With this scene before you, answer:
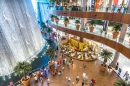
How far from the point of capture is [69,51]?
877 inches

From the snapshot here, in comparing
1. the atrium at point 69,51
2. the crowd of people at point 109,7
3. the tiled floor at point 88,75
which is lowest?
the tiled floor at point 88,75

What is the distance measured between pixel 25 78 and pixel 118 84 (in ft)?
35.0

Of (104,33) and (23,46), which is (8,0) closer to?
(23,46)

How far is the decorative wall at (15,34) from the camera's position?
56.5 ft

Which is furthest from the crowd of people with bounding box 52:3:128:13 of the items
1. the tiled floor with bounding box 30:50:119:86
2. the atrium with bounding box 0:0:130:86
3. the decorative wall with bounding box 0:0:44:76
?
the tiled floor with bounding box 30:50:119:86

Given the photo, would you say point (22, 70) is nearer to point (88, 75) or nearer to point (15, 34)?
point (88, 75)

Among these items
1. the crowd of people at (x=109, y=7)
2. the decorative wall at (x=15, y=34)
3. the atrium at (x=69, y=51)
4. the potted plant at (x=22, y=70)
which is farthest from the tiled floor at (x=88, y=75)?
the crowd of people at (x=109, y=7)

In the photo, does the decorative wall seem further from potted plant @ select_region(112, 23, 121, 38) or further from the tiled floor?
potted plant @ select_region(112, 23, 121, 38)

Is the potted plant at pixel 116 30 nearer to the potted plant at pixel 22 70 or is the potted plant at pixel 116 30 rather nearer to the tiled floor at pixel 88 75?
the tiled floor at pixel 88 75

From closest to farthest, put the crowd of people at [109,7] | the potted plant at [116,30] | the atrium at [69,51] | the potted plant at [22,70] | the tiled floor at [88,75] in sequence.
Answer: the potted plant at [22,70]
the crowd of people at [109,7]
the atrium at [69,51]
the tiled floor at [88,75]
the potted plant at [116,30]

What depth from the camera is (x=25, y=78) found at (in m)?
13.8

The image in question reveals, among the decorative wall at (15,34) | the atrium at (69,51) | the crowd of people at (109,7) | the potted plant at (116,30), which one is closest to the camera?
the crowd of people at (109,7)

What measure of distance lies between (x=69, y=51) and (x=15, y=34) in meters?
10.7

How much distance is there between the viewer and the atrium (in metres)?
13.9
